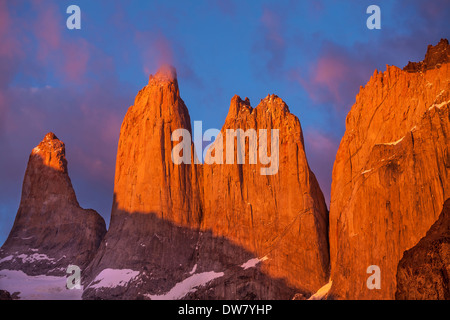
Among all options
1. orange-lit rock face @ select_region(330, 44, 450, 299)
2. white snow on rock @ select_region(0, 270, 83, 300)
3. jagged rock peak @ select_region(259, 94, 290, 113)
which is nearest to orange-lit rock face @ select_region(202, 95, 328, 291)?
jagged rock peak @ select_region(259, 94, 290, 113)

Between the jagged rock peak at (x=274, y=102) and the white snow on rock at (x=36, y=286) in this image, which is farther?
the jagged rock peak at (x=274, y=102)

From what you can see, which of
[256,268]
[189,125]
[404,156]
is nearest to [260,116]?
[189,125]

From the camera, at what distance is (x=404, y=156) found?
8806 cm

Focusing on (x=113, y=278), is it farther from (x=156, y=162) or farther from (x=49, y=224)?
(x=49, y=224)

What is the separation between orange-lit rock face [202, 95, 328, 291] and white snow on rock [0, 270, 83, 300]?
24.8m

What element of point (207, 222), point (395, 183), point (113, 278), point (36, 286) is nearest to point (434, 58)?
point (395, 183)

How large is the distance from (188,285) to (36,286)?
92.9ft

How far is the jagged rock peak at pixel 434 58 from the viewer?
3853 inches

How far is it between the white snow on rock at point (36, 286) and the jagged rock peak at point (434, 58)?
61.4 meters

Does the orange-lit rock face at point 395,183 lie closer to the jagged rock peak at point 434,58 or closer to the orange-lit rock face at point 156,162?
the jagged rock peak at point 434,58

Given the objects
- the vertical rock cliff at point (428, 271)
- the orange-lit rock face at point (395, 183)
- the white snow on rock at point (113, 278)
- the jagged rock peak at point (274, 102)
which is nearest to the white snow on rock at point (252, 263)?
the orange-lit rock face at point (395, 183)

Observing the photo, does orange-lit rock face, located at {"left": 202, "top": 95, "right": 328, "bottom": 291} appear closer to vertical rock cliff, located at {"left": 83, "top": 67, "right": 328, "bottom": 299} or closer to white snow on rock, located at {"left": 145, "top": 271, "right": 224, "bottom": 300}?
vertical rock cliff, located at {"left": 83, "top": 67, "right": 328, "bottom": 299}
